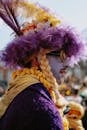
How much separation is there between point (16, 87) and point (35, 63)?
28 centimetres

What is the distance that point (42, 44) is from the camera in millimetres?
3859

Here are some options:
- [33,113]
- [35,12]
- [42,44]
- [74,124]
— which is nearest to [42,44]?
[42,44]

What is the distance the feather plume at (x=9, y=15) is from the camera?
4.02m

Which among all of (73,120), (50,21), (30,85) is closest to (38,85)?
(30,85)

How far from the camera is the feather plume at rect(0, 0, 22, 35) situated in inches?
158

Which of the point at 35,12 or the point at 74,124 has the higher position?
the point at 35,12

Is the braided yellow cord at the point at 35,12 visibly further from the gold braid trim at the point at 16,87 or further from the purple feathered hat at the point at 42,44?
the gold braid trim at the point at 16,87

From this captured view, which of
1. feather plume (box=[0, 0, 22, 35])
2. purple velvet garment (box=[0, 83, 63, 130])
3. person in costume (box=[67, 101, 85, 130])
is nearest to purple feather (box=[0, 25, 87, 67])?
feather plume (box=[0, 0, 22, 35])

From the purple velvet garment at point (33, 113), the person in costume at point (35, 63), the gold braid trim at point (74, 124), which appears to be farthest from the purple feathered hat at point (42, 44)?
the gold braid trim at point (74, 124)

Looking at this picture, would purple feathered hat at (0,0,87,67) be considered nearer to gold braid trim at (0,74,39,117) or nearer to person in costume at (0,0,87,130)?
person in costume at (0,0,87,130)

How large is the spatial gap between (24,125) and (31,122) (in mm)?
53

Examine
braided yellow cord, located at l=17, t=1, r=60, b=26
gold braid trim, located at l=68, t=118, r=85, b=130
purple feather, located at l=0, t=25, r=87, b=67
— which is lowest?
gold braid trim, located at l=68, t=118, r=85, b=130

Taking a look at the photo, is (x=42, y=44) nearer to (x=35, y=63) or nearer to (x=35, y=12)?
(x=35, y=63)

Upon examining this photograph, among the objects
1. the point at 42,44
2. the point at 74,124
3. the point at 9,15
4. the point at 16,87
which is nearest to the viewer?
the point at 16,87
